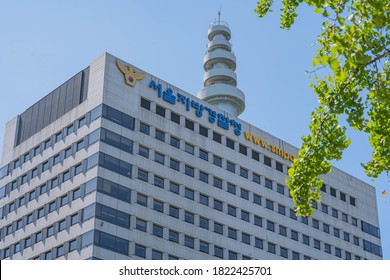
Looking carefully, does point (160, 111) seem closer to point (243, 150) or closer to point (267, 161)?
point (243, 150)

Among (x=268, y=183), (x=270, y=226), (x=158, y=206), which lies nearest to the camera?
(x=158, y=206)

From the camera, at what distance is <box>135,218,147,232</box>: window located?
72.4 m

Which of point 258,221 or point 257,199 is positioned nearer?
point 258,221

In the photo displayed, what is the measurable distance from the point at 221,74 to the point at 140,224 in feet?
114

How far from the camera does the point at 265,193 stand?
284 ft

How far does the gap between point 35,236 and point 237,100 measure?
35992 mm

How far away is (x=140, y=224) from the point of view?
72.8 m

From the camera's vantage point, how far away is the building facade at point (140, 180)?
71.6 m

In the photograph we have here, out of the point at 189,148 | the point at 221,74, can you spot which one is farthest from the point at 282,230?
the point at 221,74

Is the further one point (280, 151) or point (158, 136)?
point (280, 151)

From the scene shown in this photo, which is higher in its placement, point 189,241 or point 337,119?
point 189,241

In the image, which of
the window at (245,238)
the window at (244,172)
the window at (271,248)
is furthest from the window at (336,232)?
the window at (244,172)
